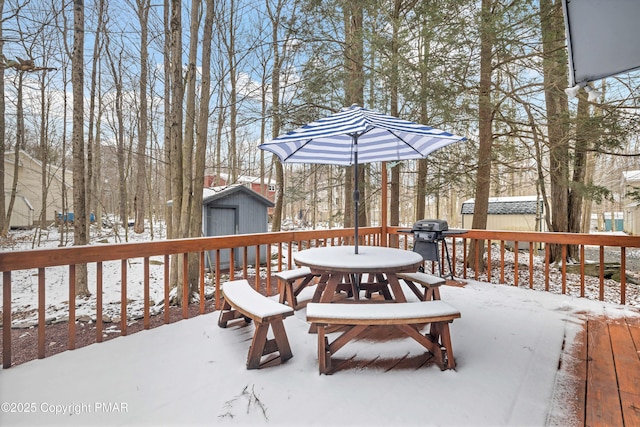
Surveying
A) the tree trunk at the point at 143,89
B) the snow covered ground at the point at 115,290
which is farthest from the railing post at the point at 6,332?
the tree trunk at the point at 143,89

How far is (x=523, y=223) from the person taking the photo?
52.6ft

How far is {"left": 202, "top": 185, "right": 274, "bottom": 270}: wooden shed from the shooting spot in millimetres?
8766

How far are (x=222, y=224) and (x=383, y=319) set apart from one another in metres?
7.97

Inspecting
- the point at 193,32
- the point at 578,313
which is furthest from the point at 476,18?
the point at 193,32

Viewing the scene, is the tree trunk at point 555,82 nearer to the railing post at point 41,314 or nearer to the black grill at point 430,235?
the black grill at point 430,235

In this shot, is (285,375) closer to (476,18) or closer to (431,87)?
(431,87)

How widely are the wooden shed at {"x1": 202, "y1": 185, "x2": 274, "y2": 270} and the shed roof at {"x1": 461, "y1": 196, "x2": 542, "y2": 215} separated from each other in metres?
11.4

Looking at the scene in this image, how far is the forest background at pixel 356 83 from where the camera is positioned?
16.7ft

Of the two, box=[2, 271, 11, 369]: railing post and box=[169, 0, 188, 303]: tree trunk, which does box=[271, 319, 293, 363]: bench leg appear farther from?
box=[169, 0, 188, 303]: tree trunk

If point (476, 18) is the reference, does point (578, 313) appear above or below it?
below

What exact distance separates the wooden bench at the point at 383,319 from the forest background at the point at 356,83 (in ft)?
11.6

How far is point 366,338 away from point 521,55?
19.9 ft

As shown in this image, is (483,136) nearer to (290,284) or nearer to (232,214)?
(290,284)

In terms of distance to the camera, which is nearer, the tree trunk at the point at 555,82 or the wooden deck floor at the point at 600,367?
the wooden deck floor at the point at 600,367
